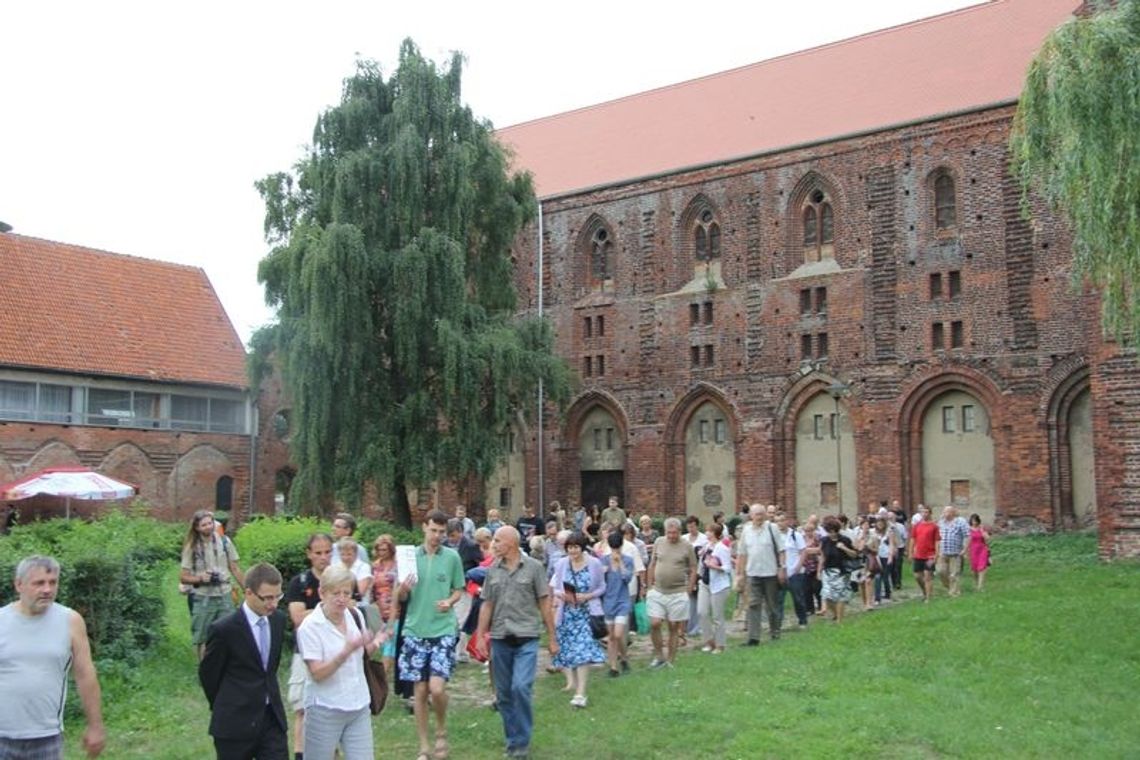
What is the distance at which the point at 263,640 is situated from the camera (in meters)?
6.30

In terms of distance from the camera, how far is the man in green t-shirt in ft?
29.5

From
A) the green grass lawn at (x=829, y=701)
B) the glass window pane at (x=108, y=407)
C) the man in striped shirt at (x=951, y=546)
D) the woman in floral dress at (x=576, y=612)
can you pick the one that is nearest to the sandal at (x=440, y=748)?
the green grass lawn at (x=829, y=701)

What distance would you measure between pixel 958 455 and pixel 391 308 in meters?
15.0

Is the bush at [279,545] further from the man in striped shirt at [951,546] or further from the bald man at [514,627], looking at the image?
the man in striped shirt at [951,546]

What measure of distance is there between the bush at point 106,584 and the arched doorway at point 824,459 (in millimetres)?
22328

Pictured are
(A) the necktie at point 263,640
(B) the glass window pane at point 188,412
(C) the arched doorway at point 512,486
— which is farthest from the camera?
(C) the arched doorway at point 512,486

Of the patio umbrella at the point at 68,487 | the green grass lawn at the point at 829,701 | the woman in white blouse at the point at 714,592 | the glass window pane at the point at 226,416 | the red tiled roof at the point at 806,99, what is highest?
the red tiled roof at the point at 806,99

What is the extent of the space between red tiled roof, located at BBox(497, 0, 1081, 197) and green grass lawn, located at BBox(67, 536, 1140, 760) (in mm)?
19446

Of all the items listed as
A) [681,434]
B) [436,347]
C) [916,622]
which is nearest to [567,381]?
[436,347]

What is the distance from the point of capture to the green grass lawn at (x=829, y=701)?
922 centimetres

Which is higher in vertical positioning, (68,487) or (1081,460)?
(1081,460)

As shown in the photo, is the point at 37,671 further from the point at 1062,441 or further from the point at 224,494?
the point at 224,494

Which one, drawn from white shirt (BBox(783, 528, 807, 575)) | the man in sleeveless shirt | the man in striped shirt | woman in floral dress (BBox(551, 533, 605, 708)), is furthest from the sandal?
the man in striped shirt

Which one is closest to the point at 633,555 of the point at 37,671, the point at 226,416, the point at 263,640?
the point at 263,640
